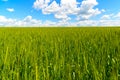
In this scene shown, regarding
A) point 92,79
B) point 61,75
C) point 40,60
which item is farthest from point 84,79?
point 40,60

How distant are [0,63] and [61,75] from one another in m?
1.31

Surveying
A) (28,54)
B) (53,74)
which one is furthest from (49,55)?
(53,74)

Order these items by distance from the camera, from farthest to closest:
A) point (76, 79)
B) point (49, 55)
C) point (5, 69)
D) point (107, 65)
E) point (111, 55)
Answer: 1. point (49, 55)
2. point (111, 55)
3. point (107, 65)
4. point (5, 69)
5. point (76, 79)

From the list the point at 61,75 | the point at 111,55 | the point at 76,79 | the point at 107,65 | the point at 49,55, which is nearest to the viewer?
the point at 76,79

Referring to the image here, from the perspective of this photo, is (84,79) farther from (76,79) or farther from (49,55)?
(49,55)

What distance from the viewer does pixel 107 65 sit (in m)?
3.61

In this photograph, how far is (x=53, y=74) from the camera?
2896mm

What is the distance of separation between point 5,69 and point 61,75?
86 cm

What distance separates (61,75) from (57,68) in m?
0.14

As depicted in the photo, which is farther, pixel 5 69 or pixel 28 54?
pixel 28 54

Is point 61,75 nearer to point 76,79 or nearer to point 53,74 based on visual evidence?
point 53,74

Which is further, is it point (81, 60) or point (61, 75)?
point (81, 60)

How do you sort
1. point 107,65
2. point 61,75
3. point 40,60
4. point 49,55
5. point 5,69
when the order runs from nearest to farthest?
1. point 61,75
2. point 5,69
3. point 107,65
4. point 40,60
5. point 49,55

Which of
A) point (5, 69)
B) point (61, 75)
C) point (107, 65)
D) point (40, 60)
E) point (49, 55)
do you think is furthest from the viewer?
point (49, 55)
